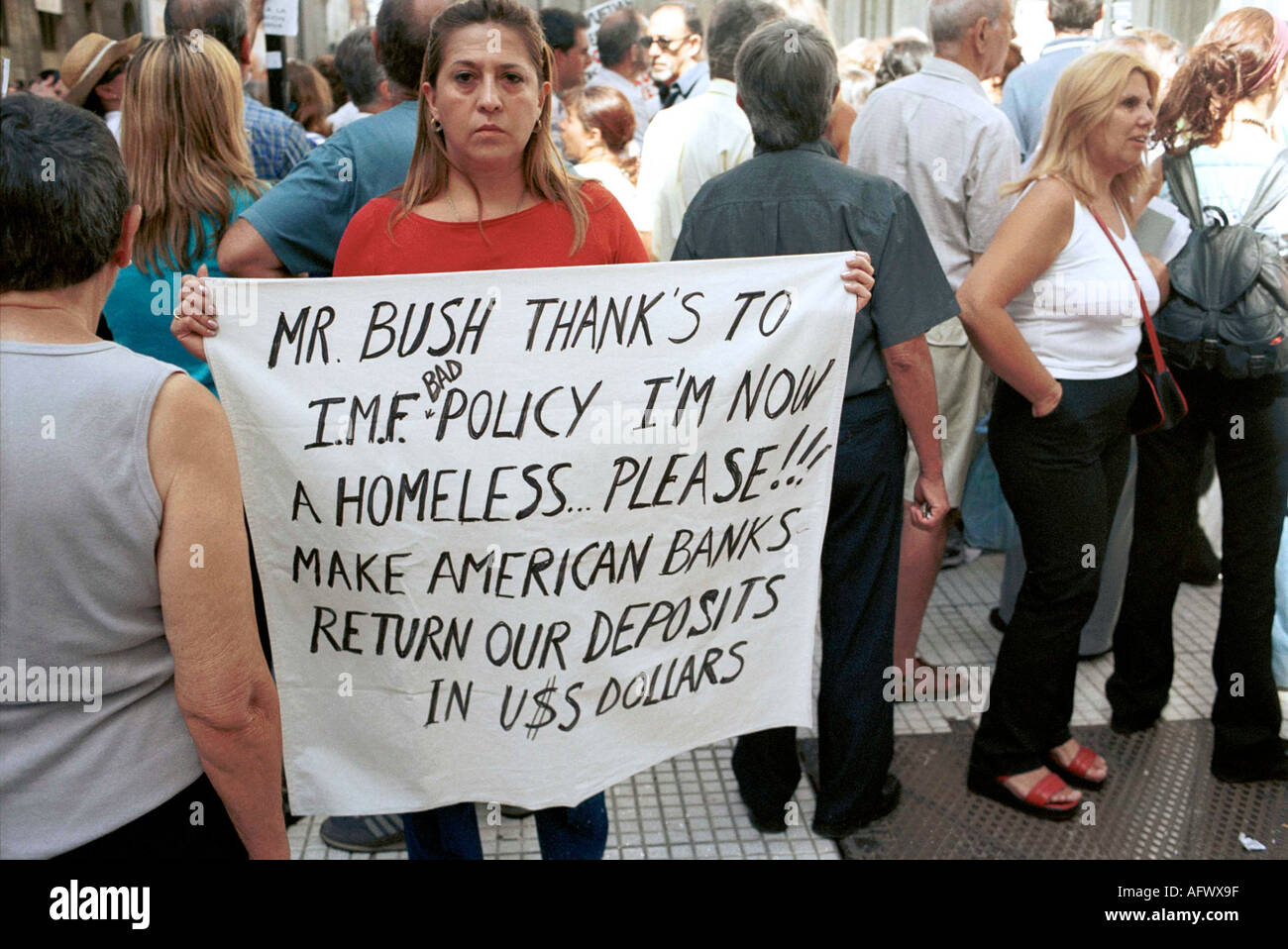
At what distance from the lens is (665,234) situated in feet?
14.7

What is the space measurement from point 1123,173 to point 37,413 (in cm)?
282

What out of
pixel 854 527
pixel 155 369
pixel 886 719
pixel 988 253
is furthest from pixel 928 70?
pixel 155 369

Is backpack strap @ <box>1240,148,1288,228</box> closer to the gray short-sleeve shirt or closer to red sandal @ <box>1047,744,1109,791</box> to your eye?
the gray short-sleeve shirt

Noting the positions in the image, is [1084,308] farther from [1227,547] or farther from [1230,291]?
[1227,547]

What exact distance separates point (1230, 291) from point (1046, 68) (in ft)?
6.79

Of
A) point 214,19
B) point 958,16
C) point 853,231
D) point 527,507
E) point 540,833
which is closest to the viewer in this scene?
point 527,507

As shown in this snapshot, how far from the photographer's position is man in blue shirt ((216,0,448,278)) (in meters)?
2.95

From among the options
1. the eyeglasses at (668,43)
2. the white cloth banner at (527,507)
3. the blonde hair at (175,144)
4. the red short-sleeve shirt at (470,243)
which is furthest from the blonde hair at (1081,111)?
the eyeglasses at (668,43)

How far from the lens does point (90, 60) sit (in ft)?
14.8

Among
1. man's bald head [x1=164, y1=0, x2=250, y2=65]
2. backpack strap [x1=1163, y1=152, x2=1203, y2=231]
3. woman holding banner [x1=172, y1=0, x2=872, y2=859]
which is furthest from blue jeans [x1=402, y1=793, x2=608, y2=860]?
man's bald head [x1=164, y1=0, x2=250, y2=65]

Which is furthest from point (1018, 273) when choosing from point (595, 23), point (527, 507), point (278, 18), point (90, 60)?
point (595, 23)

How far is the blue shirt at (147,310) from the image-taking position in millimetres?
2949

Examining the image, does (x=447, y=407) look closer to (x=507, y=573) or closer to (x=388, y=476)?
(x=388, y=476)

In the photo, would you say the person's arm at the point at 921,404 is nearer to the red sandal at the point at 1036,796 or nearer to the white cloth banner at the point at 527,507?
the white cloth banner at the point at 527,507
